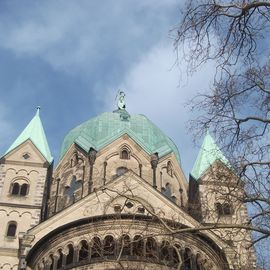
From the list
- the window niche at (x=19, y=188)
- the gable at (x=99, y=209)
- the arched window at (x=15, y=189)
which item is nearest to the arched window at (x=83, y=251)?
the gable at (x=99, y=209)

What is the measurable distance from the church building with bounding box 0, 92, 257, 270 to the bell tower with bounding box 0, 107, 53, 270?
0.06 meters

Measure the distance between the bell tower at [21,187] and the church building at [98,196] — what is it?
6 centimetres

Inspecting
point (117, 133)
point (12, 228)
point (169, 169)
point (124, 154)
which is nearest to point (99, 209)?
point (12, 228)

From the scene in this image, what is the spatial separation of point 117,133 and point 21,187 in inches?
381

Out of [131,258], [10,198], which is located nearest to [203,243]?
[131,258]

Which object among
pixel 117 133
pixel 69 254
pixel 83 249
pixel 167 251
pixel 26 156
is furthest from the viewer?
pixel 117 133

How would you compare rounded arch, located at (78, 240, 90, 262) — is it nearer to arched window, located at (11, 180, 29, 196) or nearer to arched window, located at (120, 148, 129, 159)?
arched window, located at (11, 180, 29, 196)

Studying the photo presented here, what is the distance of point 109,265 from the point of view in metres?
21.3

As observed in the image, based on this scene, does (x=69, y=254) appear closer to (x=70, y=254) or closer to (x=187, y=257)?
(x=70, y=254)

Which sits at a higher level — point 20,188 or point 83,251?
point 20,188

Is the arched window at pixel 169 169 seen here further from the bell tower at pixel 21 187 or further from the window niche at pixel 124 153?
the bell tower at pixel 21 187

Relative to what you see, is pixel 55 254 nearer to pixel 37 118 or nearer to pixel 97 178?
pixel 97 178

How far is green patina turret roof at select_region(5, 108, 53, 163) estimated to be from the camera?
3609 cm

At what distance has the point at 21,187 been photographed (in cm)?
3306
